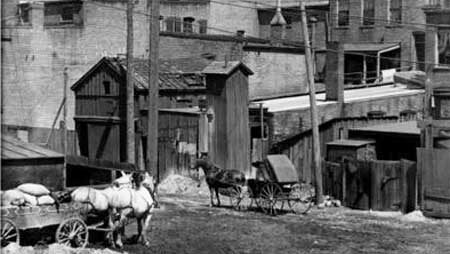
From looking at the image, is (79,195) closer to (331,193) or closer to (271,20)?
(331,193)

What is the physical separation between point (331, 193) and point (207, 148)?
319 inches

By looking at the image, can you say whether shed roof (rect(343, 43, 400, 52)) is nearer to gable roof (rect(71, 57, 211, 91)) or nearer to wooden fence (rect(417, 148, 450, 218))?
gable roof (rect(71, 57, 211, 91))

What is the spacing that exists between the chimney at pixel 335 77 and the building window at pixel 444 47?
16.7ft

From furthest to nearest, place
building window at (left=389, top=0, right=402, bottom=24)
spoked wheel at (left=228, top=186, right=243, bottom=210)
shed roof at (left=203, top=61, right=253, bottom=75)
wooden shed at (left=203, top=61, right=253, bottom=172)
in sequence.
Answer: building window at (left=389, top=0, right=402, bottom=24) → shed roof at (left=203, top=61, right=253, bottom=75) → wooden shed at (left=203, top=61, right=253, bottom=172) → spoked wheel at (left=228, top=186, right=243, bottom=210)

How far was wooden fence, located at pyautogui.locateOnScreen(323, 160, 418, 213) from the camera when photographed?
27.6 metres

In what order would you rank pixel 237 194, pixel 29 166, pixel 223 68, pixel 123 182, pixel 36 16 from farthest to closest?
pixel 36 16 → pixel 223 68 → pixel 237 194 → pixel 123 182 → pixel 29 166

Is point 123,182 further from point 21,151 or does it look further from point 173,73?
point 173,73

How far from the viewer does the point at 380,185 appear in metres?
28.0

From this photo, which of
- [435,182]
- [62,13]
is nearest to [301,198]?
[435,182]

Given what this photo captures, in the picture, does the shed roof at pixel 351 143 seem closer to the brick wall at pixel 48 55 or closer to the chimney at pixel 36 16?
the brick wall at pixel 48 55

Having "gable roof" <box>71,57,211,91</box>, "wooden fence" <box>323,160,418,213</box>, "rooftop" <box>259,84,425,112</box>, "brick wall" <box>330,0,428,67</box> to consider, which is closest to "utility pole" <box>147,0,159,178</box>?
"wooden fence" <box>323,160,418,213</box>

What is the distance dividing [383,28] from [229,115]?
28.6 metres

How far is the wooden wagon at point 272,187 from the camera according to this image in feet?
86.1

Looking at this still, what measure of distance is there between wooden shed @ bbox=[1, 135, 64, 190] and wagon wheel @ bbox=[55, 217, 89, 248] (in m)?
1.19
